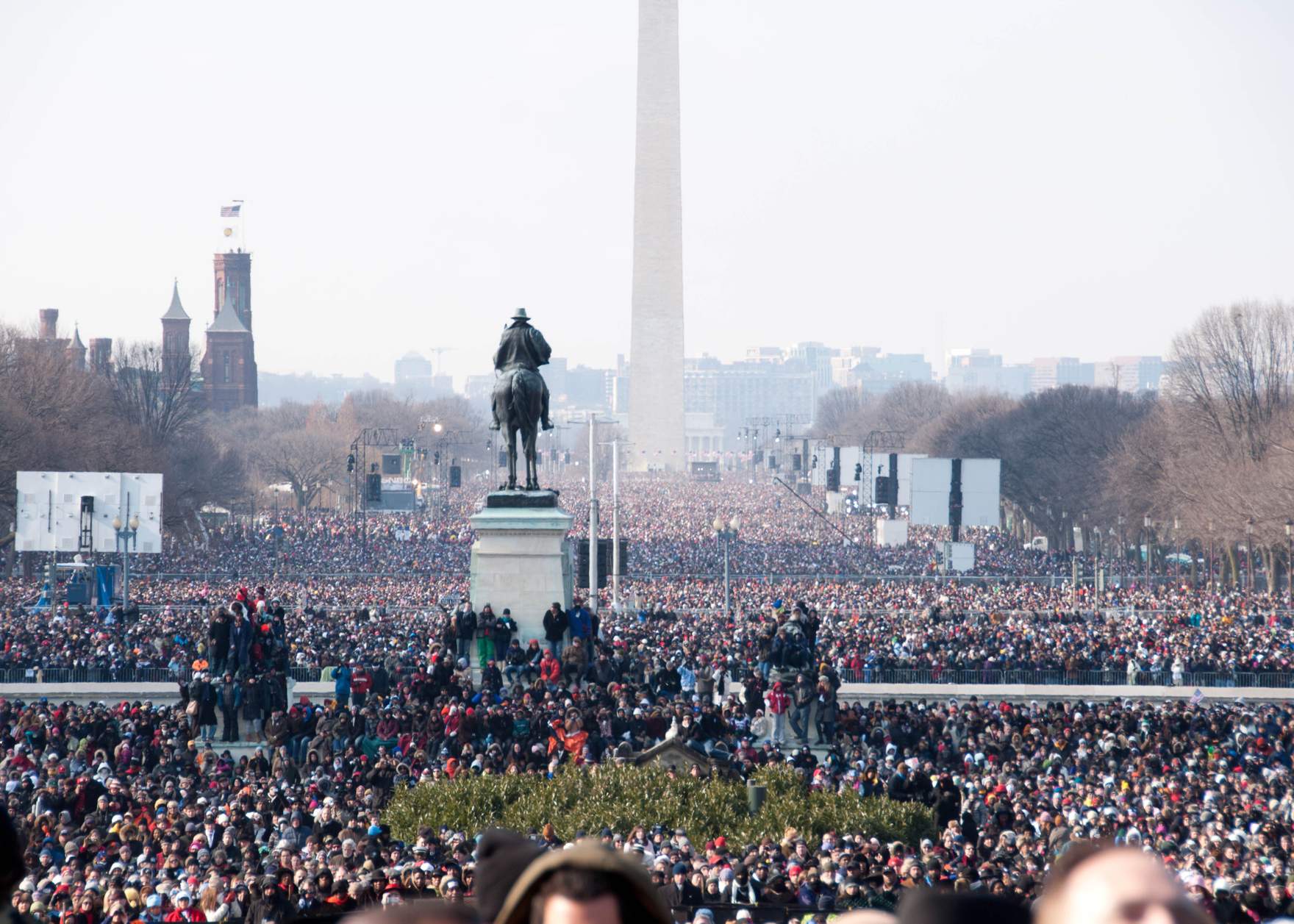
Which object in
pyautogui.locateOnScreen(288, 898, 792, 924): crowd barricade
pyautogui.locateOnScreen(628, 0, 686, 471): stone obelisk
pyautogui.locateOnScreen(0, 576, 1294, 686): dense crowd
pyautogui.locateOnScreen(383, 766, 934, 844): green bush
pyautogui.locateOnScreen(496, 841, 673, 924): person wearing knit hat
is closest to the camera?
pyautogui.locateOnScreen(496, 841, 673, 924): person wearing knit hat

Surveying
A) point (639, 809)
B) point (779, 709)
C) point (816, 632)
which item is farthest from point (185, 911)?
point (816, 632)

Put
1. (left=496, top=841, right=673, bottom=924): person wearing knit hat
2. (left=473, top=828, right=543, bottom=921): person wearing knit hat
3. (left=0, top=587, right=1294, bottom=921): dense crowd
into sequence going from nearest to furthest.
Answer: (left=496, top=841, right=673, bottom=924): person wearing knit hat
(left=473, top=828, right=543, bottom=921): person wearing knit hat
(left=0, top=587, right=1294, bottom=921): dense crowd

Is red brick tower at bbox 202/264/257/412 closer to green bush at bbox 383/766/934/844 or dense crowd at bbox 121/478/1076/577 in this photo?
dense crowd at bbox 121/478/1076/577

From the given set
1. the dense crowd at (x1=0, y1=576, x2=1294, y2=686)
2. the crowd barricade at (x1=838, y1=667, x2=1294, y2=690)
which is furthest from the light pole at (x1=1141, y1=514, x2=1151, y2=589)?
the crowd barricade at (x1=838, y1=667, x2=1294, y2=690)

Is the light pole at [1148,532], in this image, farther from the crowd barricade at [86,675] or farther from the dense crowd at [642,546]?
the crowd barricade at [86,675]

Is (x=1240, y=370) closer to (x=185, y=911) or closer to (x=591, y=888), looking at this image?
(x=185, y=911)

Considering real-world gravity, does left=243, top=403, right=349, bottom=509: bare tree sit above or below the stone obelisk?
below

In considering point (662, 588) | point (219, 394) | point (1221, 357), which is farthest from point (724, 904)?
point (219, 394)

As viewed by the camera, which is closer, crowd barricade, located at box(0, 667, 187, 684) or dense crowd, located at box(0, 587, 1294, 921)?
dense crowd, located at box(0, 587, 1294, 921)
